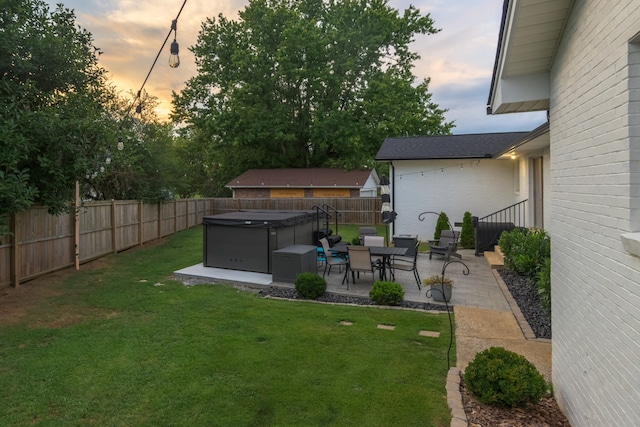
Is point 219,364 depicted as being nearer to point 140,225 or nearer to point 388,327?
point 388,327

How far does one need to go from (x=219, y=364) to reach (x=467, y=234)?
1044 centimetres

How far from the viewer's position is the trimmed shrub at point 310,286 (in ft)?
22.5

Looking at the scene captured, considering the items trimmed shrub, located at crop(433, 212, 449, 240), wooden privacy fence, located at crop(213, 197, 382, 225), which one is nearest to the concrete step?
trimmed shrub, located at crop(433, 212, 449, 240)

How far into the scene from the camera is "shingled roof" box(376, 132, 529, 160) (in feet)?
44.2

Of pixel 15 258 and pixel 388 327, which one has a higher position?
pixel 15 258

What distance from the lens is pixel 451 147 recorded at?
14.3m

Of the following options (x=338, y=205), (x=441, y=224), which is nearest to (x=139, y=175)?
(x=338, y=205)

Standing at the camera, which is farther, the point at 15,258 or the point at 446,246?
the point at 446,246

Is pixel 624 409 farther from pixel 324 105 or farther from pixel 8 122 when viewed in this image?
pixel 324 105

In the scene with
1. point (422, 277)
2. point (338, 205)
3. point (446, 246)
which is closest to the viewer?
point (422, 277)

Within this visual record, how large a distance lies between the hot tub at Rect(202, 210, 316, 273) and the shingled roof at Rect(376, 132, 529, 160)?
6395 mm

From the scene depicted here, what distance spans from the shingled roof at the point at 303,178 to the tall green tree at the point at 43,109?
56.0ft

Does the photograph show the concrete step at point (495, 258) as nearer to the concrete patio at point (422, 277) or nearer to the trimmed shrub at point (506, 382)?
the concrete patio at point (422, 277)

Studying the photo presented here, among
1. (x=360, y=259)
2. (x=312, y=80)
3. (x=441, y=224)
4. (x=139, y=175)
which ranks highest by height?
(x=312, y=80)
